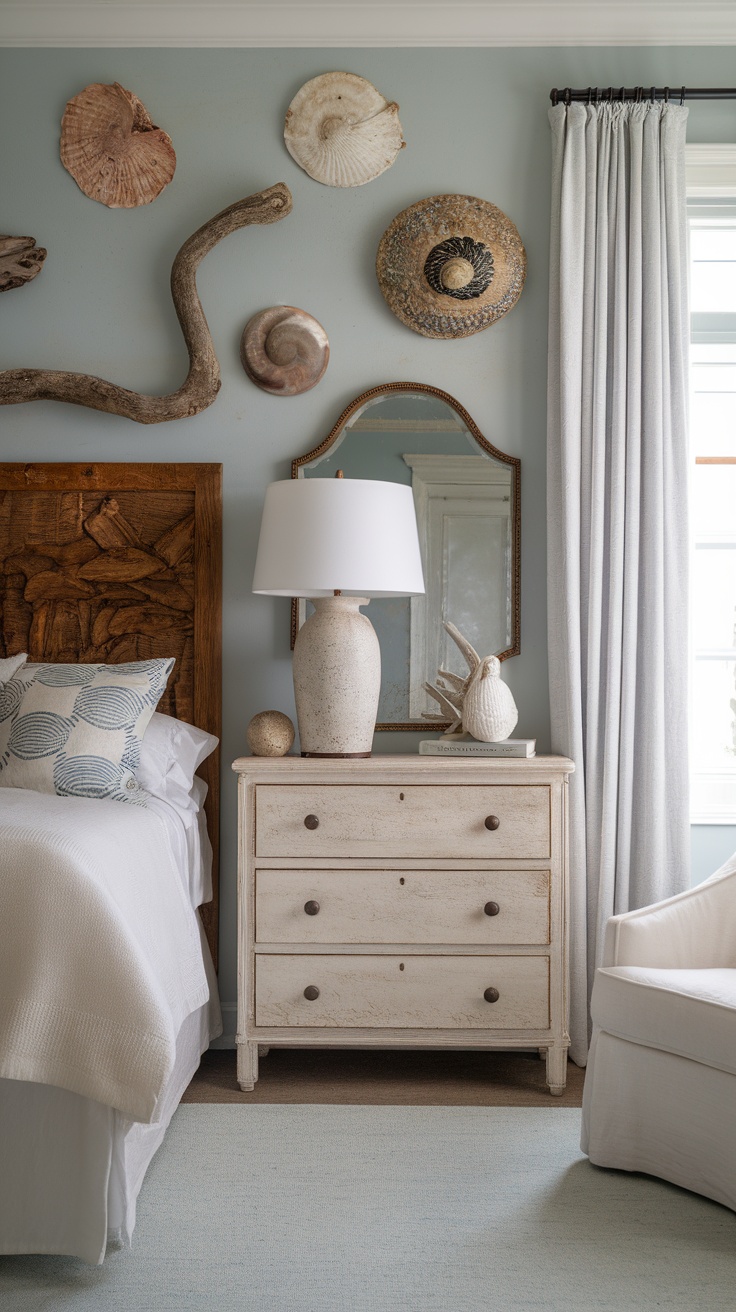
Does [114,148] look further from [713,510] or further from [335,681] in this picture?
[713,510]

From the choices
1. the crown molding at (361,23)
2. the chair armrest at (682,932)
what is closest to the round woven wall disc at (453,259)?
the crown molding at (361,23)

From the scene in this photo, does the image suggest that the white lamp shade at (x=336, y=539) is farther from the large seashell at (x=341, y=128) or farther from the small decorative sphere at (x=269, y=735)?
the large seashell at (x=341, y=128)

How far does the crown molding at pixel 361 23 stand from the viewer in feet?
9.10

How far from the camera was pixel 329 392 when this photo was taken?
9.32 feet

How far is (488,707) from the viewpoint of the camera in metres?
2.48

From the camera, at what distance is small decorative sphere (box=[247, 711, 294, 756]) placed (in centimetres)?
249

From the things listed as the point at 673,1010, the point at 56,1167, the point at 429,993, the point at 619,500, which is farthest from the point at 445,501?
the point at 56,1167

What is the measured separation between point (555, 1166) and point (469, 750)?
934 mm

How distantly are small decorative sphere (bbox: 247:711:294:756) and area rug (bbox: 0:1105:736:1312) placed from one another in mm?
846

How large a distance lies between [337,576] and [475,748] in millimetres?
552

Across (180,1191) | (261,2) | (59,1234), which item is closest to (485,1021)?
(180,1191)

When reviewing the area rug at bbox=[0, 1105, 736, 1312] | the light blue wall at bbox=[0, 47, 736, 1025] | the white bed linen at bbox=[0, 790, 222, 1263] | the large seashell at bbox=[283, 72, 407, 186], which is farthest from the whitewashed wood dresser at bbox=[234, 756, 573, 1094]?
the large seashell at bbox=[283, 72, 407, 186]

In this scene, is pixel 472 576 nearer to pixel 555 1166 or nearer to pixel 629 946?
pixel 629 946

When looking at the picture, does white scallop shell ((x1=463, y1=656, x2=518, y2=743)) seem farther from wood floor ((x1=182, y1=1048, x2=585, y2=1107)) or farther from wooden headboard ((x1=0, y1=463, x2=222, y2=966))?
wood floor ((x1=182, y1=1048, x2=585, y2=1107))
